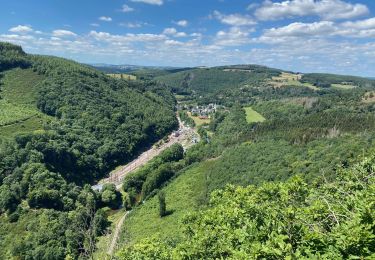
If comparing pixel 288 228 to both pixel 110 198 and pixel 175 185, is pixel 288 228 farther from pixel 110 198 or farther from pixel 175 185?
pixel 110 198

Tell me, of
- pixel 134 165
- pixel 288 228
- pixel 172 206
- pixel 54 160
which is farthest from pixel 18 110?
pixel 288 228

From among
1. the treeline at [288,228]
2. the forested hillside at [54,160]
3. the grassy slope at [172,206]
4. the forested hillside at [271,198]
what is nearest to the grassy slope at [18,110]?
the forested hillside at [54,160]

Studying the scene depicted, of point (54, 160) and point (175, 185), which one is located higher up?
point (54, 160)

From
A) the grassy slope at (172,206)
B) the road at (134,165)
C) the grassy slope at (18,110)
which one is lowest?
the road at (134,165)

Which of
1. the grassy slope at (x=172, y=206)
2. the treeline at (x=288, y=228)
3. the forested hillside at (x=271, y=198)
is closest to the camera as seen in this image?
the treeline at (x=288, y=228)

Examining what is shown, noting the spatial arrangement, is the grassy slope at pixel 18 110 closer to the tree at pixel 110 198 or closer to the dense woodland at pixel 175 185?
the dense woodland at pixel 175 185

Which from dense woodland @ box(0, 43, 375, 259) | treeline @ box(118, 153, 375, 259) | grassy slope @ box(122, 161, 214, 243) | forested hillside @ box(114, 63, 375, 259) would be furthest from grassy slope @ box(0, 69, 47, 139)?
treeline @ box(118, 153, 375, 259)

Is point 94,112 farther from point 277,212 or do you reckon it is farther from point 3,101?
point 277,212

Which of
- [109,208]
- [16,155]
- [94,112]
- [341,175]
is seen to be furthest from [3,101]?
[341,175]
